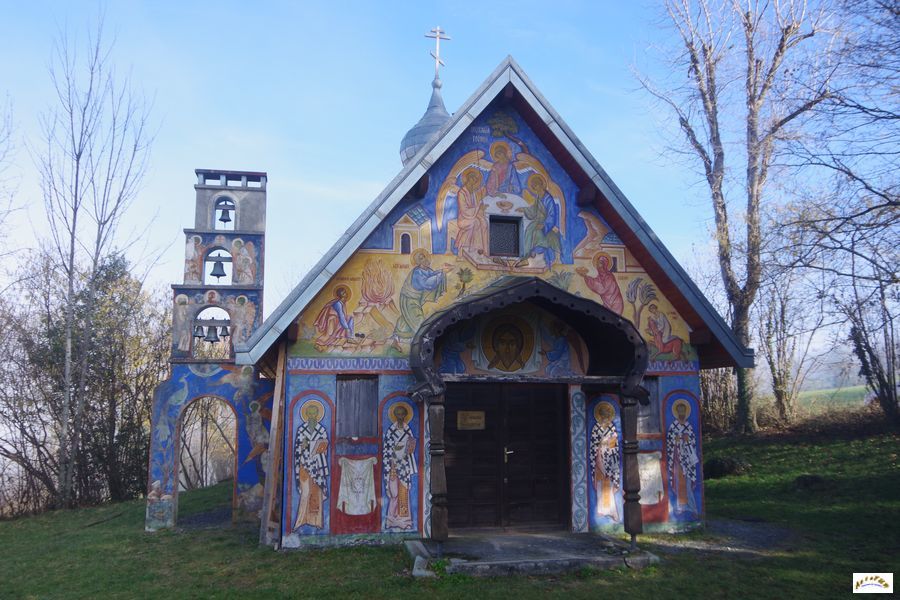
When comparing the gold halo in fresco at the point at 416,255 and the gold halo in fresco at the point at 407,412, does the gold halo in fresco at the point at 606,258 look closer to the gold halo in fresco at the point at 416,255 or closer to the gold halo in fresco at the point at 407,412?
the gold halo in fresco at the point at 416,255

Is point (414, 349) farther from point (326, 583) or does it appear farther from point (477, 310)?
point (326, 583)

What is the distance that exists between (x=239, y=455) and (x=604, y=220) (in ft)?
28.1

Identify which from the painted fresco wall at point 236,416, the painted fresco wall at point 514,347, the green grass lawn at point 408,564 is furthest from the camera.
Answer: the painted fresco wall at point 236,416

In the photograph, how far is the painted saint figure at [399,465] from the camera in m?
10.4

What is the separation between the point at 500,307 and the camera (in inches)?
Answer: 385

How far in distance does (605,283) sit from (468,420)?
10.8ft

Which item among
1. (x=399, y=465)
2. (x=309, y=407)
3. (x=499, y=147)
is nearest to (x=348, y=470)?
(x=399, y=465)

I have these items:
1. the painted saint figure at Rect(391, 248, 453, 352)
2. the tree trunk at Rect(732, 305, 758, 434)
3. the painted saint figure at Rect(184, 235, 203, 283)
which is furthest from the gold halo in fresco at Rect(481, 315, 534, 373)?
the tree trunk at Rect(732, 305, 758, 434)

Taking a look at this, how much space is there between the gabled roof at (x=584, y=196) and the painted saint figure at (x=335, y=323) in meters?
0.59

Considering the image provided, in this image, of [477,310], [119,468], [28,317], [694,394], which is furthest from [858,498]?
[28,317]

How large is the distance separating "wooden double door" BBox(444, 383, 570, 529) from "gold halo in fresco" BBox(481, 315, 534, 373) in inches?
17.7

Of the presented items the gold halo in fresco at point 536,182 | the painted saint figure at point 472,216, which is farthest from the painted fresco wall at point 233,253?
the gold halo in fresco at point 536,182

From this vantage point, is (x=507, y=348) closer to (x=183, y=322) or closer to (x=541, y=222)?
(x=541, y=222)

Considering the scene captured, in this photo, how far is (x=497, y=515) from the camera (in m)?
11.0
